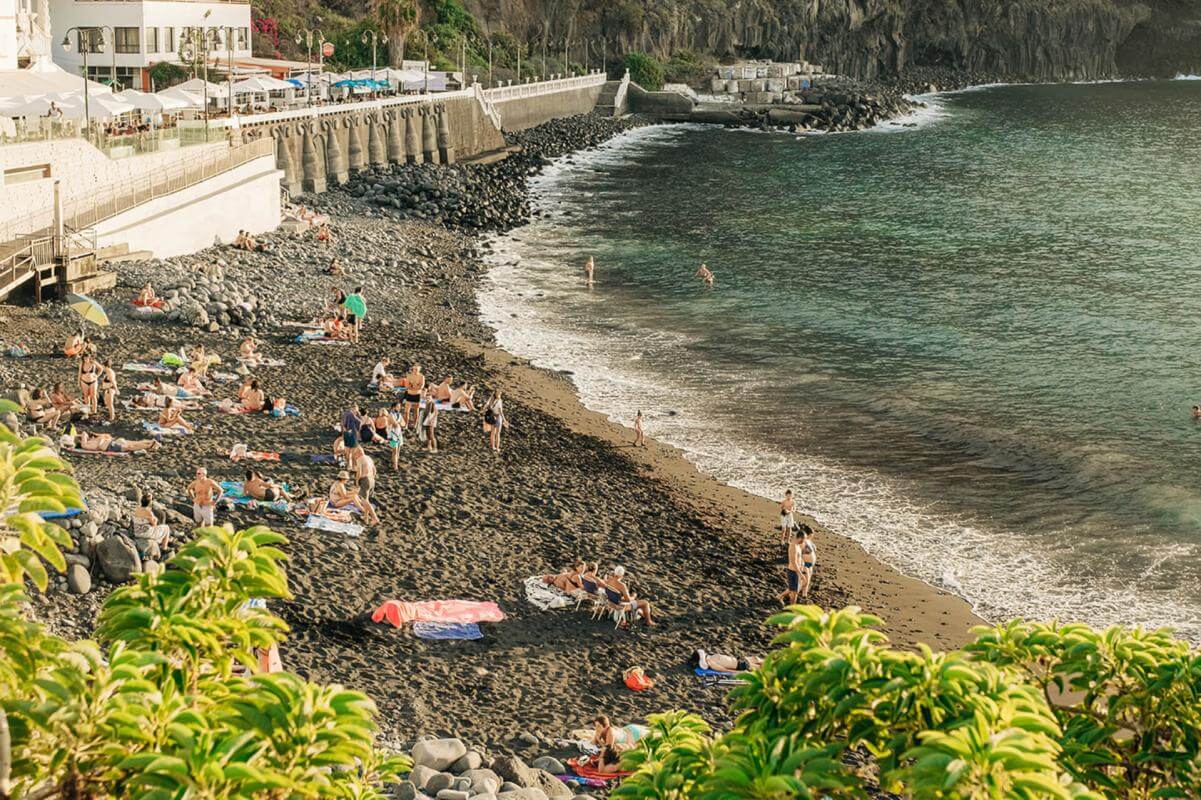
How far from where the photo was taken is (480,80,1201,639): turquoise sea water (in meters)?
26.5

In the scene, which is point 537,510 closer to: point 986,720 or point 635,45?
point 986,720

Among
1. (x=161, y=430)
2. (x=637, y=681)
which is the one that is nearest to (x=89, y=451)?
(x=161, y=430)

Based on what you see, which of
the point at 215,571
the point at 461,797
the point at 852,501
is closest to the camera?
the point at 215,571

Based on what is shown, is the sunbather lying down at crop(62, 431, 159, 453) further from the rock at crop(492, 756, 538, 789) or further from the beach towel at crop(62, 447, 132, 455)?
the rock at crop(492, 756, 538, 789)

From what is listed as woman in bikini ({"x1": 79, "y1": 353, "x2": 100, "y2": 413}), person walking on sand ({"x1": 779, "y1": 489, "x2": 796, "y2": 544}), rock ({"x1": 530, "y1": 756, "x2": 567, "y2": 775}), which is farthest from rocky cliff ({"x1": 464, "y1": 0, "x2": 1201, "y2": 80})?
rock ({"x1": 530, "y1": 756, "x2": 567, "y2": 775})

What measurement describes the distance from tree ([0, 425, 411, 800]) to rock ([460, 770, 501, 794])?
5.63 m

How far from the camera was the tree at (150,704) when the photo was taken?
23.8 ft

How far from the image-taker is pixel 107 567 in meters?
18.0

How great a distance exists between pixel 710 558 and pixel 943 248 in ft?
134

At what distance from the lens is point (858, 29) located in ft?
559

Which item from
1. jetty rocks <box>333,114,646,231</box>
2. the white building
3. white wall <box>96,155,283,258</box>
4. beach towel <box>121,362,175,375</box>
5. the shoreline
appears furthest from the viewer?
the white building

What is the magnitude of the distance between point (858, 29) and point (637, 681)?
532 feet

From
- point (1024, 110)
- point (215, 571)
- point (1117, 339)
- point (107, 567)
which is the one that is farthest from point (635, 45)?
point (215, 571)

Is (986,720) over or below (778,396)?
over
